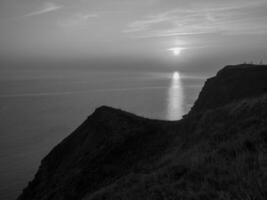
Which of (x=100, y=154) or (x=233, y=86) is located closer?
(x=100, y=154)

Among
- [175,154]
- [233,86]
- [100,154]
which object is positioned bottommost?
[100,154]

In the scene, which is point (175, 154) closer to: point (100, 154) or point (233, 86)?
point (100, 154)

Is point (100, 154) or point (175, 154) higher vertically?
point (175, 154)

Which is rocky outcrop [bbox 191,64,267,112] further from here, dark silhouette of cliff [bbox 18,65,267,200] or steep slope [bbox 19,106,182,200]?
steep slope [bbox 19,106,182,200]

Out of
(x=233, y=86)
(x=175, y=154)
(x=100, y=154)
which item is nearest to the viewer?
(x=175, y=154)

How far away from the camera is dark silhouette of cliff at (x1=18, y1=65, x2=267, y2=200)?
7.31m

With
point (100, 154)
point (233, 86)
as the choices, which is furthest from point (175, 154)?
point (233, 86)

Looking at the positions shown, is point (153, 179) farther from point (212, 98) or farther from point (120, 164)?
point (212, 98)

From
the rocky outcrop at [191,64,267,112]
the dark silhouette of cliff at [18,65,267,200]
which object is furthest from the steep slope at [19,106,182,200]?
the rocky outcrop at [191,64,267,112]

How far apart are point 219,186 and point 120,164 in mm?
15692

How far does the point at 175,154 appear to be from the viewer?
15516 millimetres

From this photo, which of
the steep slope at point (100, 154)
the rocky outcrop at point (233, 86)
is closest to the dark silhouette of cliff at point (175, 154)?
the steep slope at point (100, 154)

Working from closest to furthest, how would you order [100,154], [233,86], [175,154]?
[175,154] < [100,154] < [233,86]

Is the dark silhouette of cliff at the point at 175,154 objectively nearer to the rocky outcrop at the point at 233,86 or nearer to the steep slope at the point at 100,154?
the steep slope at the point at 100,154
